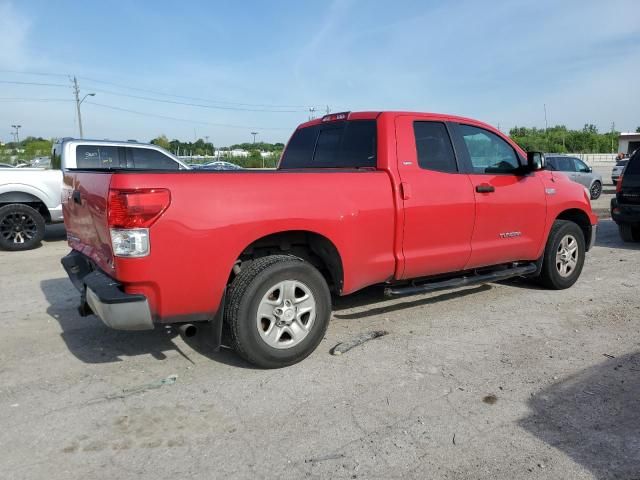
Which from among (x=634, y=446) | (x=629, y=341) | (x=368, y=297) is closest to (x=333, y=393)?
(x=634, y=446)

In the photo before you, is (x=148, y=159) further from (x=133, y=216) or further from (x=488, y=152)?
(x=133, y=216)

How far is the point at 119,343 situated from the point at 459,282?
3.11 meters

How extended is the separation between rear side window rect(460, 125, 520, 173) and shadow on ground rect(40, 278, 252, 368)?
2990 millimetres

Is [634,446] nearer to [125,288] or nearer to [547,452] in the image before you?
[547,452]

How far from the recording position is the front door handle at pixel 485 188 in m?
5.03

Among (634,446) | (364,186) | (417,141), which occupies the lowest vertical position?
(634,446)

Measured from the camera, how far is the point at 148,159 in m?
10.0

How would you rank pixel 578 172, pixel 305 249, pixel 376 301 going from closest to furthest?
pixel 305 249, pixel 376 301, pixel 578 172

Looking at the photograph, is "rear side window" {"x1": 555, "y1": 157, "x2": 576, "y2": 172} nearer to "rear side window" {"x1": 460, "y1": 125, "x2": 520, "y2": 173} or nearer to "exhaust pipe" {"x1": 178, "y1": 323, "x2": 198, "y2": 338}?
"rear side window" {"x1": 460, "y1": 125, "x2": 520, "y2": 173}

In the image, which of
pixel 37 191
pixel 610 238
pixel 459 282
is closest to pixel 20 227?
pixel 37 191

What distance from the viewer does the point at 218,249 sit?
11.6ft

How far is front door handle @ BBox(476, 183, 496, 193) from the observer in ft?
16.5

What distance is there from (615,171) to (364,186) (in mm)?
23231

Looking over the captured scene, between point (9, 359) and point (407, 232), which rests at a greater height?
point (407, 232)
